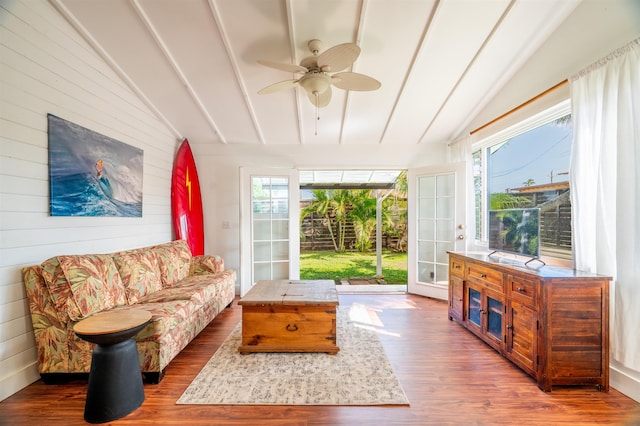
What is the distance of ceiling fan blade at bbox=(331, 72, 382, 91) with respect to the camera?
2.18 m

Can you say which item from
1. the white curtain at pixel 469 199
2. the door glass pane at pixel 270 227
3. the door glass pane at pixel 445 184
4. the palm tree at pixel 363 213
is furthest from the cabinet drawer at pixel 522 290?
the palm tree at pixel 363 213

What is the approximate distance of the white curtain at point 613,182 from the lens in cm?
174

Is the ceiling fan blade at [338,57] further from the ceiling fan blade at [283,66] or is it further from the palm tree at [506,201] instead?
the palm tree at [506,201]

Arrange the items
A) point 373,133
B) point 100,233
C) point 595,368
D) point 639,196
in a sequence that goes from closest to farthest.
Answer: point 639,196, point 595,368, point 100,233, point 373,133

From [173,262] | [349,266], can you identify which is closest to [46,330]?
[173,262]

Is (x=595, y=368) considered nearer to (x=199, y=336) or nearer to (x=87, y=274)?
(x=199, y=336)

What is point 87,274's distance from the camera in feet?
6.83

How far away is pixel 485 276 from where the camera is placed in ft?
8.26

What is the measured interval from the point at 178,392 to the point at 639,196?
11.0 feet

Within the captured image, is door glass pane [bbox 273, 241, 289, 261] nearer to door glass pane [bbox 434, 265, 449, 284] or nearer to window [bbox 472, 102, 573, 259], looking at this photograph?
door glass pane [bbox 434, 265, 449, 284]

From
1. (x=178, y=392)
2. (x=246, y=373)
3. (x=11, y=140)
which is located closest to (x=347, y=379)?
(x=246, y=373)

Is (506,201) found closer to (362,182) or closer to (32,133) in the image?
(362,182)

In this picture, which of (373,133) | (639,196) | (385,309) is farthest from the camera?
(373,133)

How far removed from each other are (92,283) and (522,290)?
11.0ft
